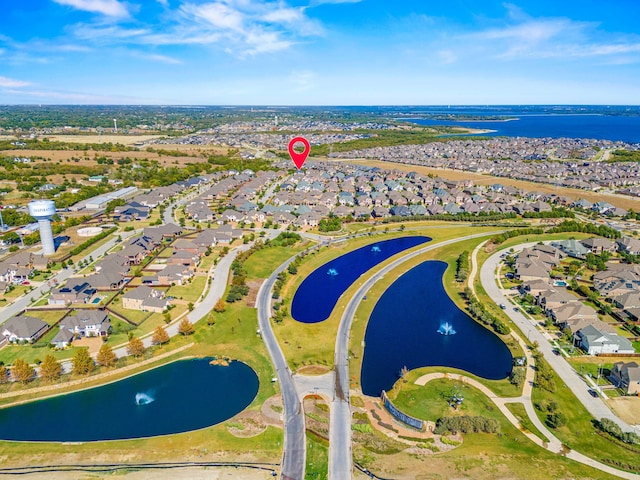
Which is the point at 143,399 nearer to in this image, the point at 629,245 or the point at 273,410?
the point at 273,410

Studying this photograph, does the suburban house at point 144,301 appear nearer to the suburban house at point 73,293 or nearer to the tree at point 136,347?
the suburban house at point 73,293

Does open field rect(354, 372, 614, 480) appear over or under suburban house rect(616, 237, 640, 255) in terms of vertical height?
under

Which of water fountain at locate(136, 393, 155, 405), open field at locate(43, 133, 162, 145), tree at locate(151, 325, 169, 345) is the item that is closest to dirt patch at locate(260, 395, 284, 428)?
water fountain at locate(136, 393, 155, 405)

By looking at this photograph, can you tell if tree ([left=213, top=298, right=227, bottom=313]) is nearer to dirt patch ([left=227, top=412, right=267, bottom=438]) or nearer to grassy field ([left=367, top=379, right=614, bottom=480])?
dirt patch ([left=227, top=412, right=267, bottom=438])

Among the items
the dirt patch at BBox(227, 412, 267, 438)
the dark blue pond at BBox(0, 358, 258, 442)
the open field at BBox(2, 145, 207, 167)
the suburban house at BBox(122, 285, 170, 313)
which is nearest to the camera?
the dirt patch at BBox(227, 412, 267, 438)

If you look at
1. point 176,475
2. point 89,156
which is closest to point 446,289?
point 176,475

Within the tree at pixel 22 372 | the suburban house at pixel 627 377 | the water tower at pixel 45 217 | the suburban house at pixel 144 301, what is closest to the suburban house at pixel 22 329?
the tree at pixel 22 372

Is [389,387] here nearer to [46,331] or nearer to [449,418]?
[449,418]
